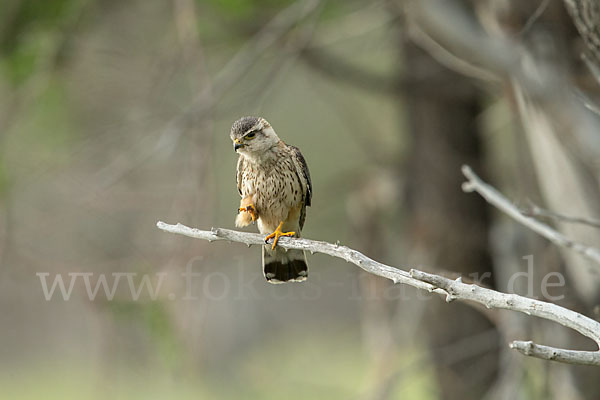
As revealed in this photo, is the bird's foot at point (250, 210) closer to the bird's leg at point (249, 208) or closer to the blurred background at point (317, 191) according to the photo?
the bird's leg at point (249, 208)

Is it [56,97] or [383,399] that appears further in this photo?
[56,97]

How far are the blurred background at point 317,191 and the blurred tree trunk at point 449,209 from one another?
15mm

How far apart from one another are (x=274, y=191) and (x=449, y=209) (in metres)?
3.22

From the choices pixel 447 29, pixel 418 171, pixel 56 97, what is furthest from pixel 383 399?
pixel 56 97

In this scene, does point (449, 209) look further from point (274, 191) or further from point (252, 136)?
point (252, 136)

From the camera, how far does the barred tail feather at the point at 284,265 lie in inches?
120

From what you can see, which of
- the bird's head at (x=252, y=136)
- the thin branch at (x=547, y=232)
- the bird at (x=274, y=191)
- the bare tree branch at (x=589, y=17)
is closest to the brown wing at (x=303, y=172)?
the bird at (x=274, y=191)

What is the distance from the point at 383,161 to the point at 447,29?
279cm

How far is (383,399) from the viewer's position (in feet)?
17.5

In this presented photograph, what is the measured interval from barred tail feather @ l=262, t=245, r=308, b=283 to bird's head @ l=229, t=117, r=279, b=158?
42 centimetres

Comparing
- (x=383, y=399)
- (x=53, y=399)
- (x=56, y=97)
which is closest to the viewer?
(x=383, y=399)

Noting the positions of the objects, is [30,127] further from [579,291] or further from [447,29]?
[579,291]

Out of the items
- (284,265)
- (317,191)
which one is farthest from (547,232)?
(317,191)

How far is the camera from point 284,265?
3.09 metres
